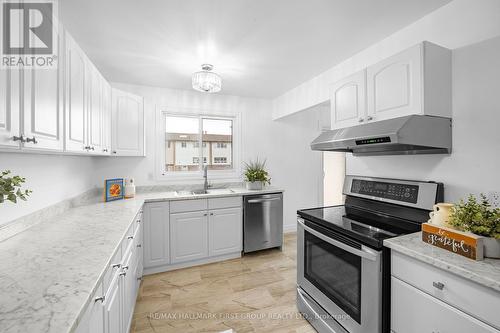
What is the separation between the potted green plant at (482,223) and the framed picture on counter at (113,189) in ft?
9.94

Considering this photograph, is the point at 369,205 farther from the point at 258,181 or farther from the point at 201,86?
the point at 201,86

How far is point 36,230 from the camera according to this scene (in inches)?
57.7

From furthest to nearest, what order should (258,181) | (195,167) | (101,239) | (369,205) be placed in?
(195,167)
(258,181)
(369,205)
(101,239)

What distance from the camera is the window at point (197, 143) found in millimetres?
3439

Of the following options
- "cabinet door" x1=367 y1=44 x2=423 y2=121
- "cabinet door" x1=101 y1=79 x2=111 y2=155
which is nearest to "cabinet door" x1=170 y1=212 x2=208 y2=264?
"cabinet door" x1=101 y1=79 x2=111 y2=155

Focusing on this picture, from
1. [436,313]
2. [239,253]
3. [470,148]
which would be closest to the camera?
[436,313]

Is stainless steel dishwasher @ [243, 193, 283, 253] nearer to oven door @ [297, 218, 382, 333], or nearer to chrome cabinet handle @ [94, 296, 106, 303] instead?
oven door @ [297, 218, 382, 333]

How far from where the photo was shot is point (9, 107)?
2.93 feet

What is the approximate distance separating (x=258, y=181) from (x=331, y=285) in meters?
1.87

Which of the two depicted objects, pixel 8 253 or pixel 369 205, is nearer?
pixel 8 253

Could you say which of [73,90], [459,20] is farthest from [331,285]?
[73,90]

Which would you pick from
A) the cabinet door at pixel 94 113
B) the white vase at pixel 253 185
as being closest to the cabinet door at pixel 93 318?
the cabinet door at pixel 94 113

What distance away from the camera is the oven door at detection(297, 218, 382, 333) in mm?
1261

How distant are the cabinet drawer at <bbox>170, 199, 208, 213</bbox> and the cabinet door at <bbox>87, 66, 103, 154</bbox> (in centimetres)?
100
